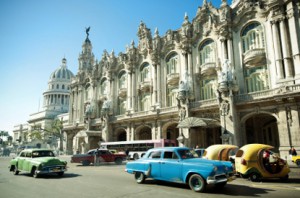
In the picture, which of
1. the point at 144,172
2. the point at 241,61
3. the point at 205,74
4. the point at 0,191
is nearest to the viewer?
the point at 0,191

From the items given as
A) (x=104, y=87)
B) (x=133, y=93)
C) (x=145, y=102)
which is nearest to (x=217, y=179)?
(x=145, y=102)

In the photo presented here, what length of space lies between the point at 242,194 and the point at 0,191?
30.9ft

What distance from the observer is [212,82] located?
29234 mm

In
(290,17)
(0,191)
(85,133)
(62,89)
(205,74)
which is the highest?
(62,89)

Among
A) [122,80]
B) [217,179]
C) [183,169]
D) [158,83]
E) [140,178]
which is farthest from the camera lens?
[122,80]

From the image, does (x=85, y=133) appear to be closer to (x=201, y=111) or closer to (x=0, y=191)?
(x=201, y=111)

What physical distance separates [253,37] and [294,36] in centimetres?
463

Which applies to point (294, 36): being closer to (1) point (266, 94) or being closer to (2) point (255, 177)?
(1) point (266, 94)

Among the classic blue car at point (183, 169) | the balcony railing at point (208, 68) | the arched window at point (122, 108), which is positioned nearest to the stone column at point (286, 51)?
the balcony railing at point (208, 68)

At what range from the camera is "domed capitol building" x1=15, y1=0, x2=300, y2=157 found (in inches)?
915

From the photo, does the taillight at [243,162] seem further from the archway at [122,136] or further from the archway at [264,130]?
the archway at [122,136]

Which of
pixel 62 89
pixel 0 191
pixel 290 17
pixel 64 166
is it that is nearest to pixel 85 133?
pixel 64 166

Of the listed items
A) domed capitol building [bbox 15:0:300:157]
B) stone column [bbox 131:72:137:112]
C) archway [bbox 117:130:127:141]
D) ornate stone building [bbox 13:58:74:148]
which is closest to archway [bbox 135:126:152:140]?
domed capitol building [bbox 15:0:300:157]

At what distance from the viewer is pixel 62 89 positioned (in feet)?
336
